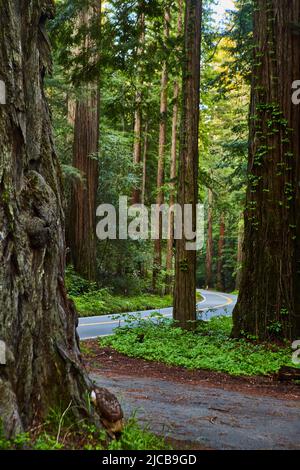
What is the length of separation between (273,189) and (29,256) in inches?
293

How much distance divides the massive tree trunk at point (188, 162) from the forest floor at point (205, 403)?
9.33ft

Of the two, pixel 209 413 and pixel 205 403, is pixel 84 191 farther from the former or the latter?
pixel 209 413

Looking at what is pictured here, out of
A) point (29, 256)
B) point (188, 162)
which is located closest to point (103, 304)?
point (188, 162)

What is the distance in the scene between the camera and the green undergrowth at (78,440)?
127 inches

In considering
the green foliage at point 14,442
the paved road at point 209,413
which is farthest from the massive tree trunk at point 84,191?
the green foliage at point 14,442

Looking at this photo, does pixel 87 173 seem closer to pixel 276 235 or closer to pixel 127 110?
pixel 127 110

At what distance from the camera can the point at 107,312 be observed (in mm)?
17594

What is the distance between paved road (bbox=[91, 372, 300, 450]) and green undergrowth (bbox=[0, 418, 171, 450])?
0.57 m

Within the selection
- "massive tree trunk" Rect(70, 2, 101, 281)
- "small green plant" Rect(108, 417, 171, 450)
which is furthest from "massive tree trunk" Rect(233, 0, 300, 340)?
"massive tree trunk" Rect(70, 2, 101, 281)

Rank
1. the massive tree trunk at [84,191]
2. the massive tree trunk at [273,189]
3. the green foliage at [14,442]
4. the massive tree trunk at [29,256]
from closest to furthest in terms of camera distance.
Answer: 1. the green foliage at [14,442]
2. the massive tree trunk at [29,256]
3. the massive tree trunk at [273,189]
4. the massive tree trunk at [84,191]

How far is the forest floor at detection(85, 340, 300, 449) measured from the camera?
4.67 meters

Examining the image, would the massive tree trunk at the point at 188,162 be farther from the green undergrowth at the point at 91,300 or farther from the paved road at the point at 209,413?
the green undergrowth at the point at 91,300

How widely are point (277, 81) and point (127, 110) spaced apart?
385cm

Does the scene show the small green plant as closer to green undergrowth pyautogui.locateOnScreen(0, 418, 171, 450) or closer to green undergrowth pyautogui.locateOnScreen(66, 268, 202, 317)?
green undergrowth pyautogui.locateOnScreen(0, 418, 171, 450)
